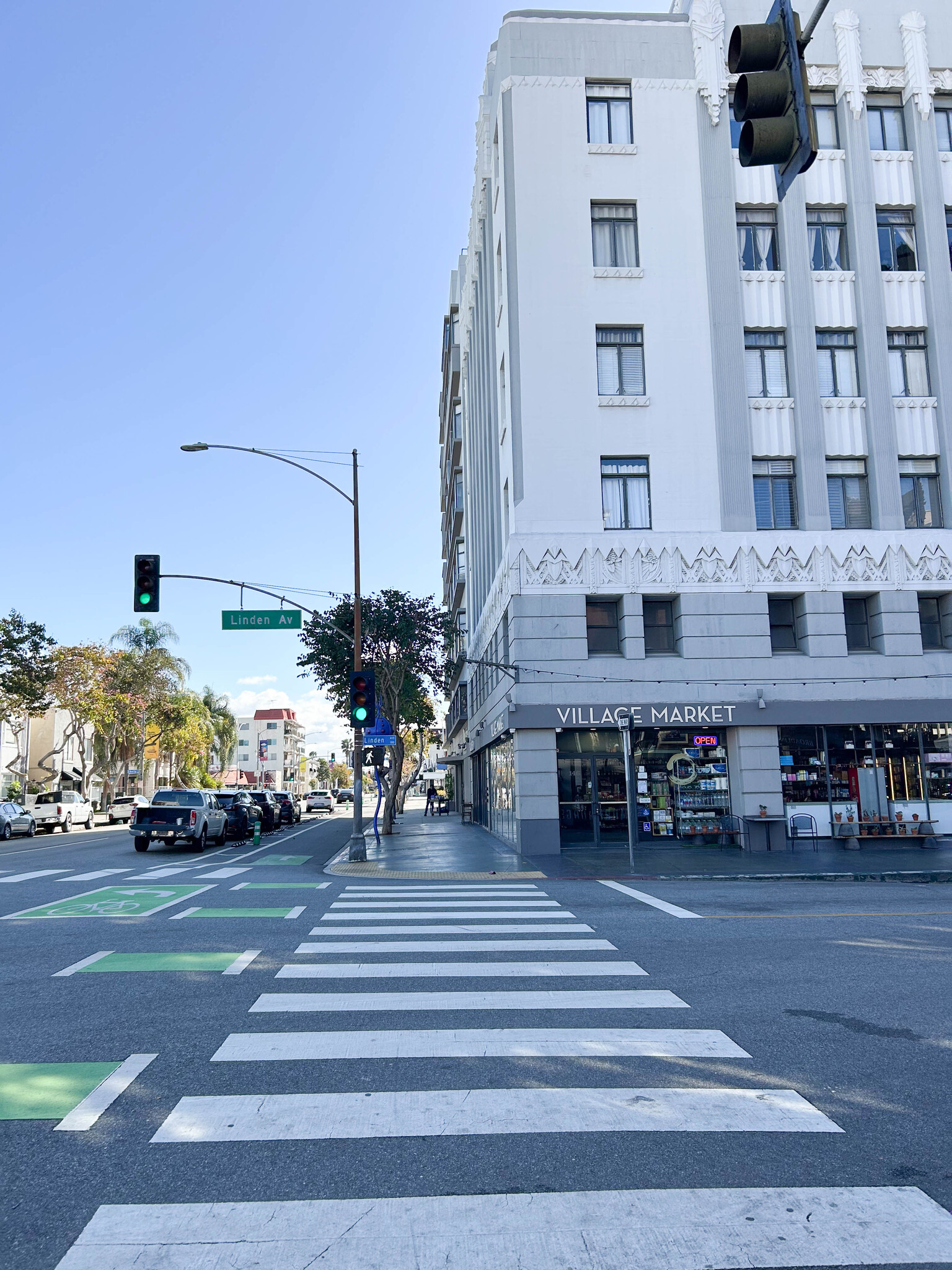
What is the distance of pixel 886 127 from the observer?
2738 centimetres

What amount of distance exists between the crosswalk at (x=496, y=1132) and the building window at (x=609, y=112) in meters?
24.1

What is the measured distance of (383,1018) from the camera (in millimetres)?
7445

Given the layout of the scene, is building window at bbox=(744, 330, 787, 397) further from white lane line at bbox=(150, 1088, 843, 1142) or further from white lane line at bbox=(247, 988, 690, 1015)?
white lane line at bbox=(150, 1088, 843, 1142)

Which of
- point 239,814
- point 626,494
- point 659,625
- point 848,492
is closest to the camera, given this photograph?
point 659,625

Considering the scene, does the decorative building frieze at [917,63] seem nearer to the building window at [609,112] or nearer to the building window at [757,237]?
the building window at [757,237]

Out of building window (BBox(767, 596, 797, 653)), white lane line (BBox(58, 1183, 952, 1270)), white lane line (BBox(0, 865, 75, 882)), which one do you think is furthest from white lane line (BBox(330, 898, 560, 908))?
building window (BBox(767, 596, 797, 653))

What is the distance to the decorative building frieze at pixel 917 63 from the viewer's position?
1061 inches

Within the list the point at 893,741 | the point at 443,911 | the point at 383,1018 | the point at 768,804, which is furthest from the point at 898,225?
the point at 383,1018

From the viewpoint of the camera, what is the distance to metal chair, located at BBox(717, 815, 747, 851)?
2444 cm

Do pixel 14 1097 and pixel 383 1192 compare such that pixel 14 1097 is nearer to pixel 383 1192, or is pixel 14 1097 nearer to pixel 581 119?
pixel 383 1192

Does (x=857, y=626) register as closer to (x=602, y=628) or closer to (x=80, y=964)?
(x=602, y=628)

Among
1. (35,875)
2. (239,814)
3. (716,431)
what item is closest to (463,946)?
(35,875)

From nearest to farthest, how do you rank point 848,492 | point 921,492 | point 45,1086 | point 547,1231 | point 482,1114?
point 547,1231, point 482,1114, point 45,1086, point 848,492, point 921,492

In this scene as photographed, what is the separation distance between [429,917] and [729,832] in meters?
13.6
